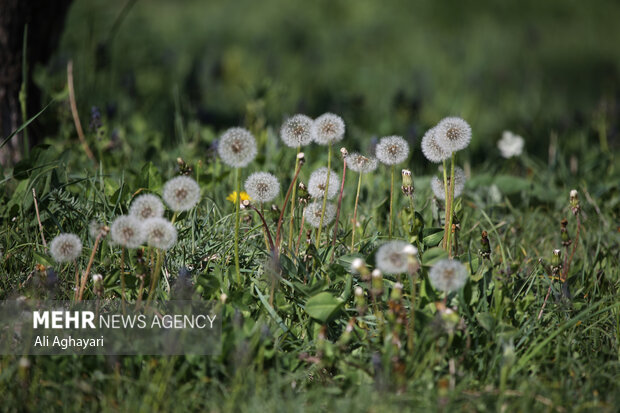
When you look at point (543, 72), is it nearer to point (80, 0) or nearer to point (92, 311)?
point (80, 0)

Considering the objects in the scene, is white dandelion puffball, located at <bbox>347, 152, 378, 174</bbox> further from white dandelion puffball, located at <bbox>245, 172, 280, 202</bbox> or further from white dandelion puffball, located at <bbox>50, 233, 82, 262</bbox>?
white dandelion puffball, located at <bbox>50, 233, 82, 262</bbox>

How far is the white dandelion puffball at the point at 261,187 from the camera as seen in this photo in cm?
198

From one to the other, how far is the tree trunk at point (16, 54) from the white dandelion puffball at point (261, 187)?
4.75ft

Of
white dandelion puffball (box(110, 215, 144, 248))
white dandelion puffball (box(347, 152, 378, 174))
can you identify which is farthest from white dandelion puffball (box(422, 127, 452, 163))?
white dandelion puffball (box(110, 215, 144, 248))

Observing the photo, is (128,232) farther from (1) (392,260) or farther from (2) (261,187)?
(1) (392,260)

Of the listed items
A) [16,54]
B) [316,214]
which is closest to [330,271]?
[316,214]

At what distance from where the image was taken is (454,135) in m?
1.90

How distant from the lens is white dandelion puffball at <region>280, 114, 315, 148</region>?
6.53 ft

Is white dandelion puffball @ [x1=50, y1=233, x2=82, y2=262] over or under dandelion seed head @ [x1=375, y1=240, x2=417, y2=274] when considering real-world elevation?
over

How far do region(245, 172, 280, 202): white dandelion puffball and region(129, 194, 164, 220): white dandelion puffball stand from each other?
31 cm

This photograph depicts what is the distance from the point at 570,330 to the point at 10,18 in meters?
2.70

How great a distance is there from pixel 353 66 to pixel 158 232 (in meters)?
4.58

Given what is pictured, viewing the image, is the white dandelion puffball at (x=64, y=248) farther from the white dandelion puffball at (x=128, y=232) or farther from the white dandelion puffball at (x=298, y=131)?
the white dandelion puffball at (x=298, y=131)

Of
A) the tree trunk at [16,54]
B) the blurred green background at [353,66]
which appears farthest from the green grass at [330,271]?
the tree trunk at [16,54]
